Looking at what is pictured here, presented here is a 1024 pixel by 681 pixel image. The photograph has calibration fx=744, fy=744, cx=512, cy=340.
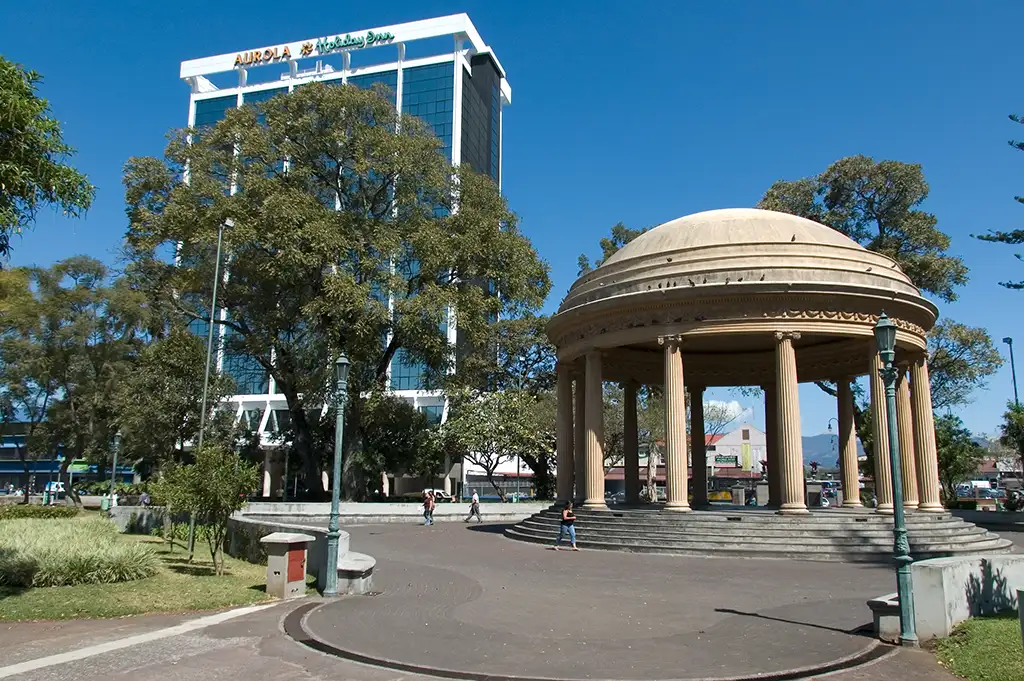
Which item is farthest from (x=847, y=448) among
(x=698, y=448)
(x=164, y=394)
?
(x=164, y=394)

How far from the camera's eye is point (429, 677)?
8164 mm

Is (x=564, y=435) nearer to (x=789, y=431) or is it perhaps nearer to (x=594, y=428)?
(x=594, y=428)

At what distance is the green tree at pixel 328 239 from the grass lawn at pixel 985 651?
26402 mm

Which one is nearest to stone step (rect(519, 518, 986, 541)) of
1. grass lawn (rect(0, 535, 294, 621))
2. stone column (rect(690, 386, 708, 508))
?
grass lawn (rect(0, 535, 294, 621))

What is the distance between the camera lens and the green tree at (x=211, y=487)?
15.9 meters

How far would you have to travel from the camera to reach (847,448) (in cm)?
2816

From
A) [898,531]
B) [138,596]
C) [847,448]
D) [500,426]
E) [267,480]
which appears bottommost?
[138,596]

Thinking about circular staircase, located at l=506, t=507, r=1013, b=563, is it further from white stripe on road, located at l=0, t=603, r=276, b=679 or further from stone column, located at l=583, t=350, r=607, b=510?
white stripe on road, located at l=0, t=603, r=276, b=679

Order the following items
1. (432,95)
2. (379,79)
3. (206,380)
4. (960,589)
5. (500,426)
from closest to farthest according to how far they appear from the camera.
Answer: (960,589), (206,380), (500,426), (432,95), (379,79)

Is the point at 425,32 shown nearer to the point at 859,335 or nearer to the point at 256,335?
the point at 256,335

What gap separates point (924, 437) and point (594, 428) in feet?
35.8

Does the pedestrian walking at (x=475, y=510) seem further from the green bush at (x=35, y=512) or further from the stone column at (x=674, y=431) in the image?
the green bush at (x=35, y=512)

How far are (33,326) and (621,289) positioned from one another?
33280 mm

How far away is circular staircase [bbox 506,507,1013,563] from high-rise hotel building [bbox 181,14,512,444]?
207 ft
